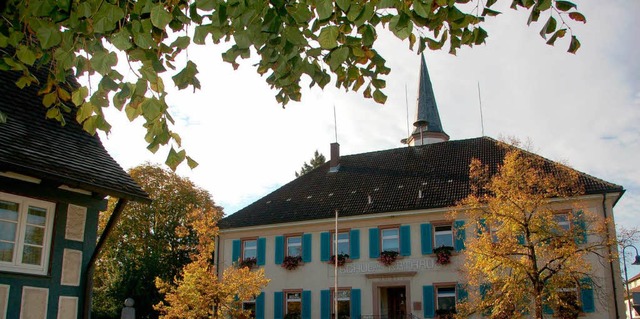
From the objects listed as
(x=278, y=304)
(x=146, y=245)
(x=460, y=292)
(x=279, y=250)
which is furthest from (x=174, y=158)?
(x=146, y=245)

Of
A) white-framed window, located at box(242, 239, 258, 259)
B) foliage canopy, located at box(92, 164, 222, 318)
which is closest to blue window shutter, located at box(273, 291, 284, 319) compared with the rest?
white-framed window, located at box(242, 239, 258, 259)

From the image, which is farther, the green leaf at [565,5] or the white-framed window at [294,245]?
the white-framed window at [294,245]

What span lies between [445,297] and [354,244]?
4.72 m

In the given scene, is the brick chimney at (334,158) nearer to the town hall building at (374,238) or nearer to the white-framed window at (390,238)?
the town hall building at (374,238)

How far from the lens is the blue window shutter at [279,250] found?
1230 inches

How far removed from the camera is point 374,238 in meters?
29.5

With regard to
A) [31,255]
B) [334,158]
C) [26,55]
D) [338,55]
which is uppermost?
[334,158]

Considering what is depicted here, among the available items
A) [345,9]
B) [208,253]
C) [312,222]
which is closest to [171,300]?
[208,253]

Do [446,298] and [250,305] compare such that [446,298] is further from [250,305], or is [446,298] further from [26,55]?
[26,55]

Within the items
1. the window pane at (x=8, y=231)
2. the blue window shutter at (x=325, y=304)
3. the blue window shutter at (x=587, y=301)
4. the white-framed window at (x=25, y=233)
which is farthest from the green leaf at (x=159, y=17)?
the blue window shutter at (x=325, y=304)

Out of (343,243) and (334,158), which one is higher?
(334,158)

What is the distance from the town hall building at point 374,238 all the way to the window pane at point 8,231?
18.5 m

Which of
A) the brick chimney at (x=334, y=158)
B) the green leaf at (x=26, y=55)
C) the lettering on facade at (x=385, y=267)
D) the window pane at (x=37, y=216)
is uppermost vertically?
the brick chimney at (x=334, y=158)

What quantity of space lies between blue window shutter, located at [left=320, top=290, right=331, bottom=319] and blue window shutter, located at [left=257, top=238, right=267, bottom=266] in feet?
11.6
